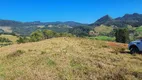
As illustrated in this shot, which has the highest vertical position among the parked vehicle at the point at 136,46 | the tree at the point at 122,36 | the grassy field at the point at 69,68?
the parked vehicle at the point at 136,46

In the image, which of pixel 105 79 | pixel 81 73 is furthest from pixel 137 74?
pixel 81 73

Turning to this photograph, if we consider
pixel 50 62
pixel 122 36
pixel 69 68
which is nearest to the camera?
pixel 69 68

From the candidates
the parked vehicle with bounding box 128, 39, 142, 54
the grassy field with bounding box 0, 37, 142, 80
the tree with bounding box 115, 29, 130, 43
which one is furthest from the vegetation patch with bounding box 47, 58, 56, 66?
the tree with bounding box 115, 29, 130, 43

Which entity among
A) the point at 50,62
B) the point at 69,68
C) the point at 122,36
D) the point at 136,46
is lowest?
the point at 122,36

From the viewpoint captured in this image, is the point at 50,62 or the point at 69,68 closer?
the point at 69,68

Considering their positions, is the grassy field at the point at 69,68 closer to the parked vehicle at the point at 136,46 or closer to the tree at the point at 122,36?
the parked vehicle at the point at 136,46

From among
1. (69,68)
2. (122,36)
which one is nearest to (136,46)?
(69,68)

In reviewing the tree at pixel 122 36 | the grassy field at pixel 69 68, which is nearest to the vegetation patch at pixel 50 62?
the grassy field at pixel 69 68

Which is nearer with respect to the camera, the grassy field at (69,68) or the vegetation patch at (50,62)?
the grassy field at (69,68)

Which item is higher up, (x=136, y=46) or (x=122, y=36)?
(x=136, y=46)

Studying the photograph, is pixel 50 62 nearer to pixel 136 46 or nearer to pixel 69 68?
pixel 69 68

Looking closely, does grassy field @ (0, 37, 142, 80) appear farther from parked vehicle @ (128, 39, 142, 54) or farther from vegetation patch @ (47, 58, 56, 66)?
parked vehicle @ (128, 39, 142, 54)

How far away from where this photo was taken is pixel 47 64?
1617 cm

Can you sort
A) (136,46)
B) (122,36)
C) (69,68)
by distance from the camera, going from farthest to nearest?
(122,36) → (136,46) → (69,68)
